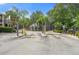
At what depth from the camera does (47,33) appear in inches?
173

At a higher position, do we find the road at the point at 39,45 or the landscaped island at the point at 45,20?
the landscaped island at the point at 45,20

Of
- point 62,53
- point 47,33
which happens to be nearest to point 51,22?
point 47,33

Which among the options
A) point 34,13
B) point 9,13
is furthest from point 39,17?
point 9,13

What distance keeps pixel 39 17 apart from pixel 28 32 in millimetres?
238

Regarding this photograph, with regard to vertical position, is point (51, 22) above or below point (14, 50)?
above

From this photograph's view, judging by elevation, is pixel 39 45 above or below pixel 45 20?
below

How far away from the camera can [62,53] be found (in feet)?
13.9

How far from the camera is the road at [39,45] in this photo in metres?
4.24

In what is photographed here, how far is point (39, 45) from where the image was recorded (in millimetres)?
4285

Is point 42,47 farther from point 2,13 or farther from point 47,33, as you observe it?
point 2,13

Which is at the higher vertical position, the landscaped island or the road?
the landscaped island

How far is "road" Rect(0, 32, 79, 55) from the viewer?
4.24 m

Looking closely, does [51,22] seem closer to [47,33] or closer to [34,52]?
[47,33]

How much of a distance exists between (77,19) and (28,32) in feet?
2.11
